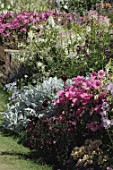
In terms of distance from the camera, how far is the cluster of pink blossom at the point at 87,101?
5.36 m

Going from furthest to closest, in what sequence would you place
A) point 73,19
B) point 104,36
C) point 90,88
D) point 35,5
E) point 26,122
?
point 35,5, point 73,19, point 104,36, point 26,122, point 90,88

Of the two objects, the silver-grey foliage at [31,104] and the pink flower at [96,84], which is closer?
the pink flower at [96,84]

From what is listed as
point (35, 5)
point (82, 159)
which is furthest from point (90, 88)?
point (35, 5)

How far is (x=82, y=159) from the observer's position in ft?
17.0

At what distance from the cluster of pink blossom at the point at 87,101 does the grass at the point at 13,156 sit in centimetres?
68

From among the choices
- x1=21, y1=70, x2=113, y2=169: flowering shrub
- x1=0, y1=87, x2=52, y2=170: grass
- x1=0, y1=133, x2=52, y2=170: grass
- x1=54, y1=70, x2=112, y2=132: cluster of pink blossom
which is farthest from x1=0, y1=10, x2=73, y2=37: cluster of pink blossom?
x1=54, y1=70, x2=112, y2=132: cluster of pink blossom

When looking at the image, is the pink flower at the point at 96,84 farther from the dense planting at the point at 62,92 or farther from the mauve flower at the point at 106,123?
the mauve flower at the point at 106,123

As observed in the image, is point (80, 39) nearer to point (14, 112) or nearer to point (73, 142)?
point (14, 112)

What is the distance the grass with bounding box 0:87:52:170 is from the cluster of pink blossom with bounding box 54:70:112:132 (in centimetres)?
68

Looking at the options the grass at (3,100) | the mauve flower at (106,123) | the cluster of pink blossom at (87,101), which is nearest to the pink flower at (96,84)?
the cluster of pink blossom at (87,101)

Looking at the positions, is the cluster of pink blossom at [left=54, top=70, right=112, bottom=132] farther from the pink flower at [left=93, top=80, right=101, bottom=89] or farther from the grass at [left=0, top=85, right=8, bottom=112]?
the grass at [left=0, top=85, right=8, bottom=112]

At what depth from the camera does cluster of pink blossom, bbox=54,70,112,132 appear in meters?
5.36

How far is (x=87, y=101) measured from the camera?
5500 mm

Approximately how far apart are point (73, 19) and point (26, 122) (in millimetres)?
5469
